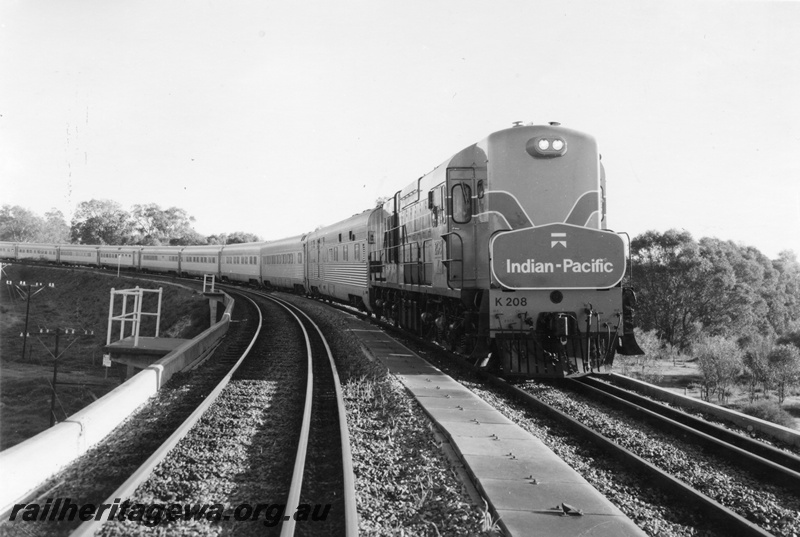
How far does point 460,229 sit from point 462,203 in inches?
18.6

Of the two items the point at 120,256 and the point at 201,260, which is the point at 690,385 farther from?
the point at 120,256

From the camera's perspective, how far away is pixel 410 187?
14.3 meters

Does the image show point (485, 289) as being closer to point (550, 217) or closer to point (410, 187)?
point (550, 217)

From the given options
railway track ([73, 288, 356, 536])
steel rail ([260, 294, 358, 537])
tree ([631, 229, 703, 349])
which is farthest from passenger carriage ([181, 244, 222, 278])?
steel rail ([260, 294, 358, 537])

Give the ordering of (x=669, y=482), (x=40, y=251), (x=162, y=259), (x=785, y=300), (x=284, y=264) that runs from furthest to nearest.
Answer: (x=40, y=251) → (x=162, y=259) → (x=785, y=300) → (x=284, y=264) → (x=669, y=482)

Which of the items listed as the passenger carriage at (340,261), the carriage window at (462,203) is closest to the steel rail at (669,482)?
the carriage window at (462,203)

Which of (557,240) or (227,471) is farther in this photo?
(557,240)

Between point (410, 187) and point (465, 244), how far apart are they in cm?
445

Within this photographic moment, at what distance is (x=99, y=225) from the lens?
104 metres

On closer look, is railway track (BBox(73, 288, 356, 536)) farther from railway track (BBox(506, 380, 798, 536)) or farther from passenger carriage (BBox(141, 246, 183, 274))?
passenger carriage (BBox(141, 246, 183, 274))

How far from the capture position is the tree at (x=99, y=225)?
10294 centimetres

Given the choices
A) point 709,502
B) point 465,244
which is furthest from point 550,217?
point 709,502

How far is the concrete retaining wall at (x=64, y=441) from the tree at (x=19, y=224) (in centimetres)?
9177

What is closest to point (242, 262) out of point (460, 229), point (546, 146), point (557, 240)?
point (460, 229)
